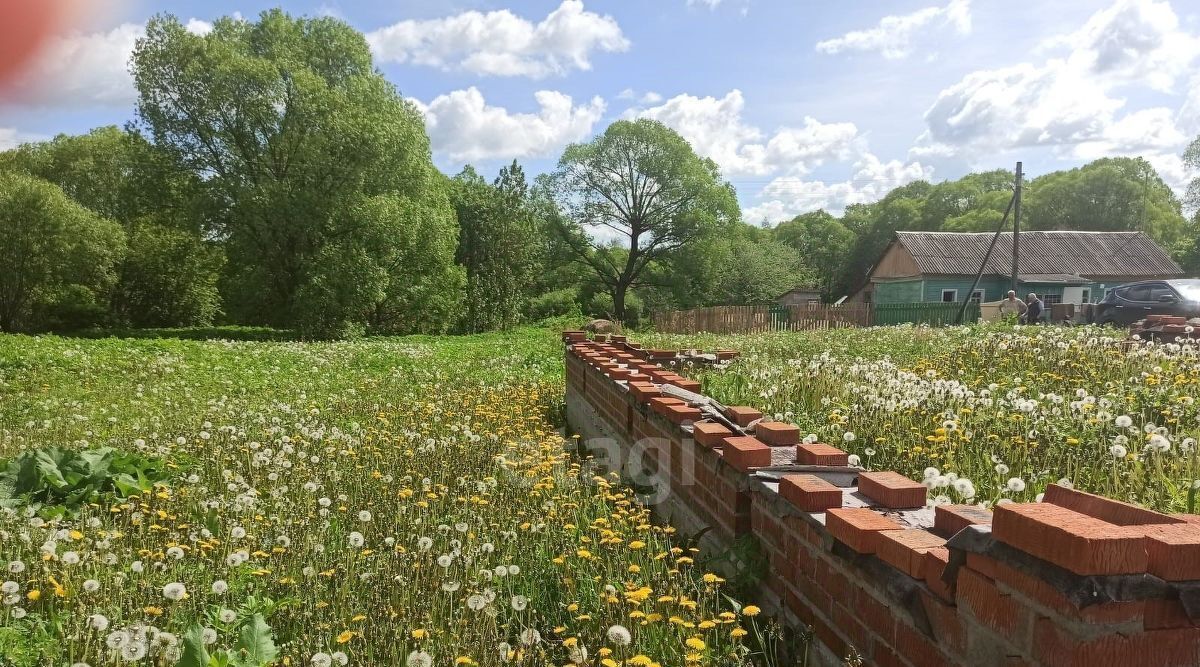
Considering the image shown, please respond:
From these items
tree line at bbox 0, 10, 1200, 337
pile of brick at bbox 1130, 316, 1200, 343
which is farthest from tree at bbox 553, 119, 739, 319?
pile of brick at bbox 1130, 316, 1200, 343

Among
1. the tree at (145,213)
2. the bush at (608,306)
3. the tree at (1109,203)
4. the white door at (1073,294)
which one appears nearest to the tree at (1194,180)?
the tree at (1109,203)

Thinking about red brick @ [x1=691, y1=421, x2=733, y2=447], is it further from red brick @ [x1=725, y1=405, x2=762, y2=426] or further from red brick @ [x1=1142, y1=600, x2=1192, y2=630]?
red brick @ [x1=1142, y1=600, x2=1192, y2=630]

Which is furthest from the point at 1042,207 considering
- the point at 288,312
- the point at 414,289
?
the point at 288,312

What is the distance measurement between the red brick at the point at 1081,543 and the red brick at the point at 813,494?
96 cm

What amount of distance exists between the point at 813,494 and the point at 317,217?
2541 centimetres

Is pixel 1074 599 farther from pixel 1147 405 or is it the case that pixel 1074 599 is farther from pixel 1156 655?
pixel 1147 405

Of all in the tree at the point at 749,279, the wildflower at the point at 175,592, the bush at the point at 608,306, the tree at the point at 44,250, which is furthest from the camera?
the tree at the point at 749,279

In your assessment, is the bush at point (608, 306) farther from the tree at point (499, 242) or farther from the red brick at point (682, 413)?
the red brick at point (682, 413)

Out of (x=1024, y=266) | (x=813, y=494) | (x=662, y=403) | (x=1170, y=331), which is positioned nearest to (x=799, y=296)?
(x=1024, y=266)

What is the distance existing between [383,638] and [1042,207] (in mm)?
70002

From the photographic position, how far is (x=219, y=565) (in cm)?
349

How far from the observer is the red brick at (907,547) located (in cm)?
198

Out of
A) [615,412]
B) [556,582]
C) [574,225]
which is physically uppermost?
[574,225]

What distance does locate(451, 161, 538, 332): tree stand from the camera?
36156 millimetres
